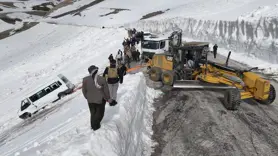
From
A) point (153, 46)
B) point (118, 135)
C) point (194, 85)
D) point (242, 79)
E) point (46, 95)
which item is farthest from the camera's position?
point (153, 46)

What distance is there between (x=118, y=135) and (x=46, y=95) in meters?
13.6

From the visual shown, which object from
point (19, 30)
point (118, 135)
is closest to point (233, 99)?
point (118, 135)

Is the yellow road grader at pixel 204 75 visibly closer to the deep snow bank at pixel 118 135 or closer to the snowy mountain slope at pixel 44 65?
the deep snow bank at pixel 118 135

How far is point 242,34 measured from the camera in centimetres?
2869

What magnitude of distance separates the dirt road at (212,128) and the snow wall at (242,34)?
11.9m

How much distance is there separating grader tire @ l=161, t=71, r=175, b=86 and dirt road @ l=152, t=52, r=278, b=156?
183 centimetres

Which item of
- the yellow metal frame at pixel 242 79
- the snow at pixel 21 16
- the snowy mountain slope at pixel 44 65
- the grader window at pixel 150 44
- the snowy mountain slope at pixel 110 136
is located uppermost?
the snow at pixel 21 16

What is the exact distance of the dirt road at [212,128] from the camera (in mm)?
9021

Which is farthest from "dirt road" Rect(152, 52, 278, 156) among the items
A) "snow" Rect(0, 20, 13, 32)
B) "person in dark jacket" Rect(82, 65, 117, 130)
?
"snow" Rect(0, 20, 13, 32)

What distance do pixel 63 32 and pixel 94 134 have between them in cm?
6657

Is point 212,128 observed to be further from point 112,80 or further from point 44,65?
point 44,65

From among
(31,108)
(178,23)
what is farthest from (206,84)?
(178,23)

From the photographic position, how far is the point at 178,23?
44531mm

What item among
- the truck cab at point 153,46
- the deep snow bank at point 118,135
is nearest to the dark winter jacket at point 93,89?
the deep snow bank at point 118,135
